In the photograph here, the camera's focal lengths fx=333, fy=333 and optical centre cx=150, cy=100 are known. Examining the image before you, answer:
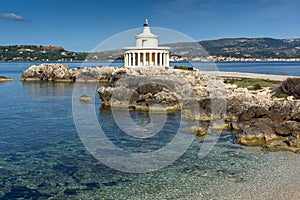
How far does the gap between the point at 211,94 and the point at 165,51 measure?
21.9 metres

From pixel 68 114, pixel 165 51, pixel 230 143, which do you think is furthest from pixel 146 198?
pixel 165 51

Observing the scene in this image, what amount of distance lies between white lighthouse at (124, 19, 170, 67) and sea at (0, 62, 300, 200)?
2789 cm

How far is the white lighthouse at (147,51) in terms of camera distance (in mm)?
49500

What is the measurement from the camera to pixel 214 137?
19.8 meters

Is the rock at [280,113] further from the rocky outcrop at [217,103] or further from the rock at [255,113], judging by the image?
the rock at [255,113]

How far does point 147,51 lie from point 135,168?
36247 mm

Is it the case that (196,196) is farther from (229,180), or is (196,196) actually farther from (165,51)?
(165,51)

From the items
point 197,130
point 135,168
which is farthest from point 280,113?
point 135,168

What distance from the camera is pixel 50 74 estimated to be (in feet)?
223

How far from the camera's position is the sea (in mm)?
11992

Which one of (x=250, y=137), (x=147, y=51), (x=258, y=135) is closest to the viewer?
(x=250, y=137)

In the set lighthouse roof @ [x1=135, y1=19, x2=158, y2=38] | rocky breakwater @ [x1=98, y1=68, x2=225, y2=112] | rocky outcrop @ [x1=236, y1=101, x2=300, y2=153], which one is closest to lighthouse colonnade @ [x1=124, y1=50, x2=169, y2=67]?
lighthouse roof @ [x1=135, y1=19, x2=158, y2=38]

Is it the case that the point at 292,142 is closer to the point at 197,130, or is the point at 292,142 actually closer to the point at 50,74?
the point at 197,130

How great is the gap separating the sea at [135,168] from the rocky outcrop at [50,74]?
44.7 meters
